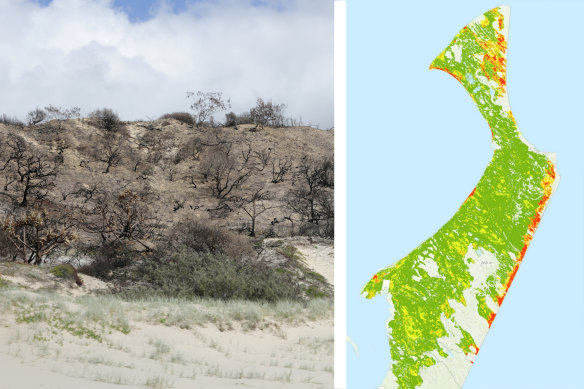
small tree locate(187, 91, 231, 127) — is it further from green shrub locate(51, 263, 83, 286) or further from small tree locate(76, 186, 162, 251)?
green shrub locate(51, 263, 83, 286)

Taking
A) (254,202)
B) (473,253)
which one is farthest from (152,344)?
(473,253)

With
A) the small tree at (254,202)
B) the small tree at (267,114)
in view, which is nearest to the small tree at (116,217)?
the small tree at (254,202)

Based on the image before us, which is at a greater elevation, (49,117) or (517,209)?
(49,117)

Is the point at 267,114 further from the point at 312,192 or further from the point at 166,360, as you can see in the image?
the point at 166,360

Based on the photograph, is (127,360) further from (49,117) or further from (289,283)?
(49,117)

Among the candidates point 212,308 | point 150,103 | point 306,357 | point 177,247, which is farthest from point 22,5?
point 306,357

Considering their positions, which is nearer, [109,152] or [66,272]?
[66,272]

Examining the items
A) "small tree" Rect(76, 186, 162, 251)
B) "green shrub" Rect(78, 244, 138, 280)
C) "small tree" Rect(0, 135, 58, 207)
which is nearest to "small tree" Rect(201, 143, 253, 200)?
"small tree" Rect(76, 186, 162, 251)
